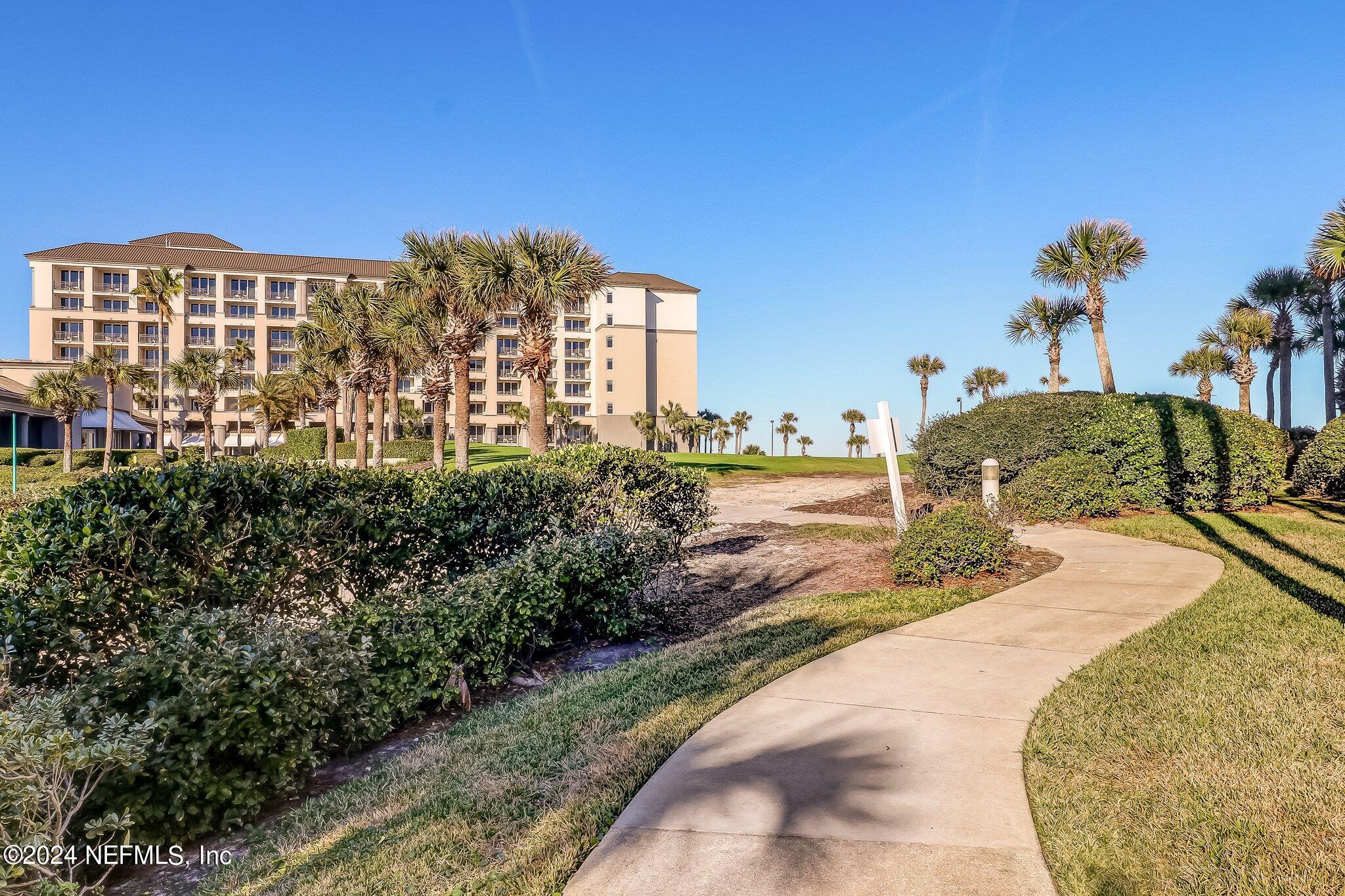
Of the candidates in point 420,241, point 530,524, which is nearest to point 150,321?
point 420,241

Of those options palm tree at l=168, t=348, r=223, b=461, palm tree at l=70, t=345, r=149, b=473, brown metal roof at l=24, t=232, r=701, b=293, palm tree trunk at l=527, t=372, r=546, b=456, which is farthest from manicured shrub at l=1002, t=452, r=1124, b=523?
brown metal roof at l=24, t=232, r=701, b=293

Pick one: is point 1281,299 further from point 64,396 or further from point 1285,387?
point 64,396

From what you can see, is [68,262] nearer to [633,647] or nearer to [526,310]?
[526,310]

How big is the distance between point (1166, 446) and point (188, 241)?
326 ft

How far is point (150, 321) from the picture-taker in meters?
78.0

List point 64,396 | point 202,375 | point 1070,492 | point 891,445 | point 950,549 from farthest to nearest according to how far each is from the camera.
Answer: point 202,375, point 64,396, point 1070,492, point 891,445, point 950,549

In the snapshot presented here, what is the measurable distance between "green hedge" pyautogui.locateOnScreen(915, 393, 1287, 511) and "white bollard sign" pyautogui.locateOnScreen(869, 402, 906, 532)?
6.03 meters

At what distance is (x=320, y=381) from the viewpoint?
2041 inches

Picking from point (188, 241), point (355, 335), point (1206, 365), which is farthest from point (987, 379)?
point (188, 241)

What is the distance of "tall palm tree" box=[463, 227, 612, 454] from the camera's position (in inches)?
963

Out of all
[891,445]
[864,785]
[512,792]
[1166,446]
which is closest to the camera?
[864,785]

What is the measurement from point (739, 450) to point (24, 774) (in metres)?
109

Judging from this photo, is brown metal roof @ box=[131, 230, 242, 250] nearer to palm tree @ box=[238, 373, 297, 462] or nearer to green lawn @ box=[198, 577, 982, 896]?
palm tree @ box=[238, 373, 297, 462]

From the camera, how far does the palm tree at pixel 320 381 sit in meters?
46.2
